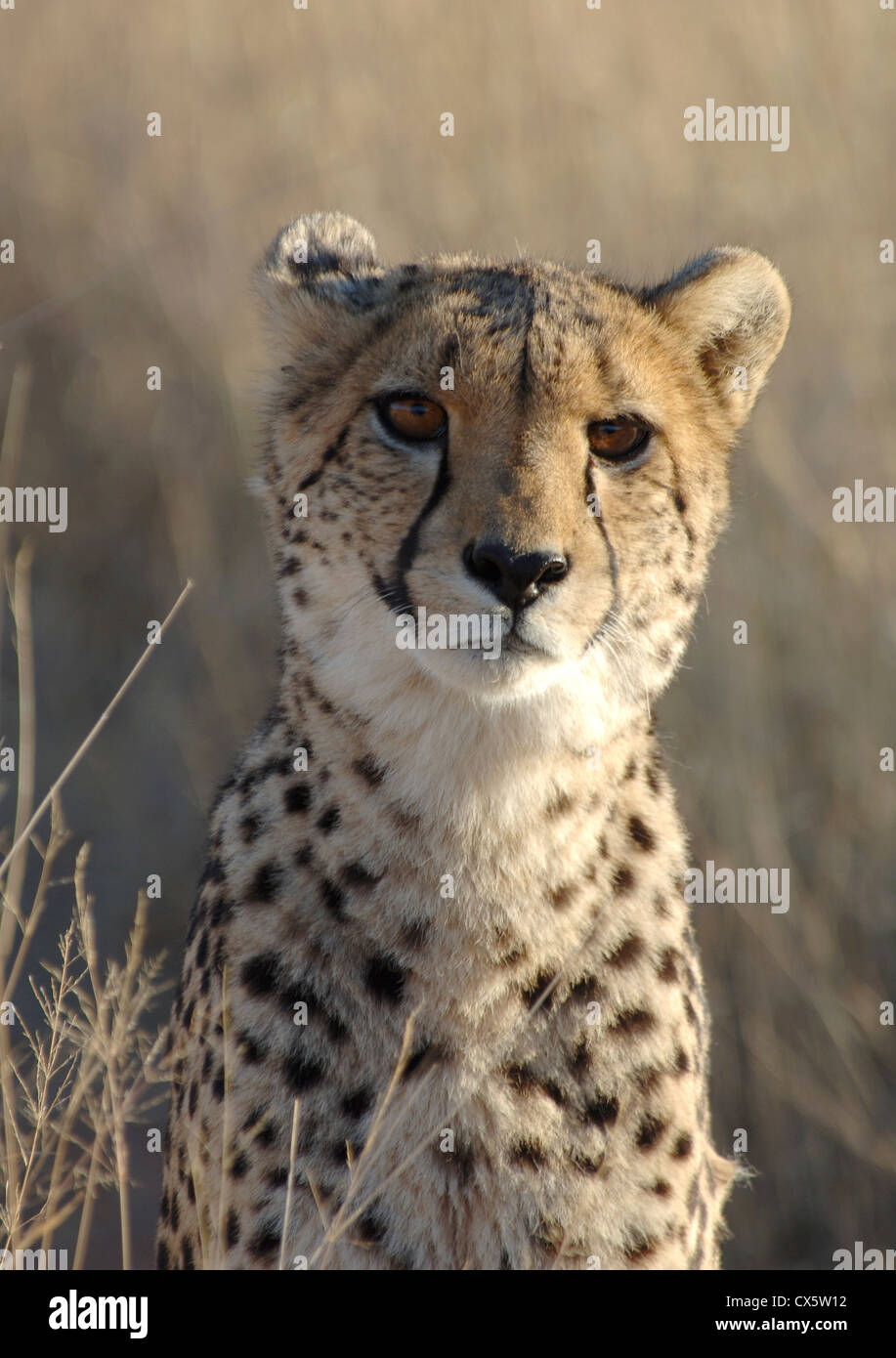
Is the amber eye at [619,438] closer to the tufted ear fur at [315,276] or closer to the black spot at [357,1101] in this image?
the tufted ear fur at [315,276]

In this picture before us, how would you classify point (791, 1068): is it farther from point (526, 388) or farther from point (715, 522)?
point (526, 388)

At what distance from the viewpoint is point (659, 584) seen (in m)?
1.97

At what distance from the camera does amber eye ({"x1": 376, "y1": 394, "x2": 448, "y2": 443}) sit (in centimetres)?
192

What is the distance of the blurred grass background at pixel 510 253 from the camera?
3814mm

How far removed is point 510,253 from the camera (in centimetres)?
400

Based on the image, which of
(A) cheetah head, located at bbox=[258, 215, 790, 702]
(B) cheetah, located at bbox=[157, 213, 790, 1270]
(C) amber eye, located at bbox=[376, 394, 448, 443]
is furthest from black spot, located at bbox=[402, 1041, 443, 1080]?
(C) amber eye, located at bbox=[376, 394, 448, 443]

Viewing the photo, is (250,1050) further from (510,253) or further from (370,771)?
(510,253)

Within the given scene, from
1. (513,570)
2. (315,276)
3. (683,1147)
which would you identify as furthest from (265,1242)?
(315,276)

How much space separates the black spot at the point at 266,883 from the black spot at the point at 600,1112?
0.50 m

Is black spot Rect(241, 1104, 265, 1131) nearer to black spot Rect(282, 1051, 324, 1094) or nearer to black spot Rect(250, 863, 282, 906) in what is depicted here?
black spot Rect(282, 1051, 324, 1094)

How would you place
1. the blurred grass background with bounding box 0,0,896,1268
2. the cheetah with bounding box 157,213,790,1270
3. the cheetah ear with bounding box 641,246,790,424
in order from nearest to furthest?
the cheetah with bounding box 157,213,790,1270 < the cheetah ear with bounding box 641,246,790,424 < the blurred grass background with bounding box 0,0,896,1268

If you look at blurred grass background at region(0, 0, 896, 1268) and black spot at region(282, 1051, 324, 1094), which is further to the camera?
blurred grass background at region(0, 0, 896, 1268)

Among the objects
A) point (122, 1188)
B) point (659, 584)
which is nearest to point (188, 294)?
point (659, 584)

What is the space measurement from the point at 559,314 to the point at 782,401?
2.43 m
